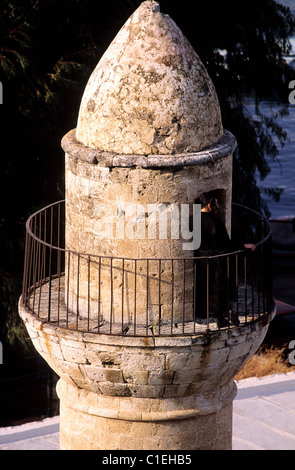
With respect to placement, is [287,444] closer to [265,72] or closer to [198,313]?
[198,313]

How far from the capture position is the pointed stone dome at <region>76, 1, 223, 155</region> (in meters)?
8.81

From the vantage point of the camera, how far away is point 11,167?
17.4 m

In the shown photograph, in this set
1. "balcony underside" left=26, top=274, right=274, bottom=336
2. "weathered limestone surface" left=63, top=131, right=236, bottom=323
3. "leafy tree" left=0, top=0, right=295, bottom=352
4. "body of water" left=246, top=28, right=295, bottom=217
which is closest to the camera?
"weathered limestone surface" left=63, top=131, right=236, bottom=323

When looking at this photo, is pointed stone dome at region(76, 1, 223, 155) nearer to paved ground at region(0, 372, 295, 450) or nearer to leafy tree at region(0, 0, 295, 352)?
paved ground at region(0, 372, 295, 450)

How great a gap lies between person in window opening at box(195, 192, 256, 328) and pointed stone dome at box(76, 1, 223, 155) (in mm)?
574

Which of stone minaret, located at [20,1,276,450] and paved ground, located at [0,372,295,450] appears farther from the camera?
paved ground, located at [0,372,295,450]

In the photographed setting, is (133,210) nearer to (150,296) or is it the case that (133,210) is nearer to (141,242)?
(141,242)

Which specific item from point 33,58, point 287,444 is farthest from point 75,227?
point 33,58

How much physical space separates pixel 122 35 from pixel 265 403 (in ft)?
27.2

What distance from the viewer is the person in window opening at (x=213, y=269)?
353 inches

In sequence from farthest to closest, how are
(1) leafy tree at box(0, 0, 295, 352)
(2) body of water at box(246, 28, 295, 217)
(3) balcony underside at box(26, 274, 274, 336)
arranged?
(2) body of water at box(246, 28, 295, 217) → (1) leafy tree at box(0, 0, 295, 352) → (3) balcony underside at box(26, 274, 274, 336)
